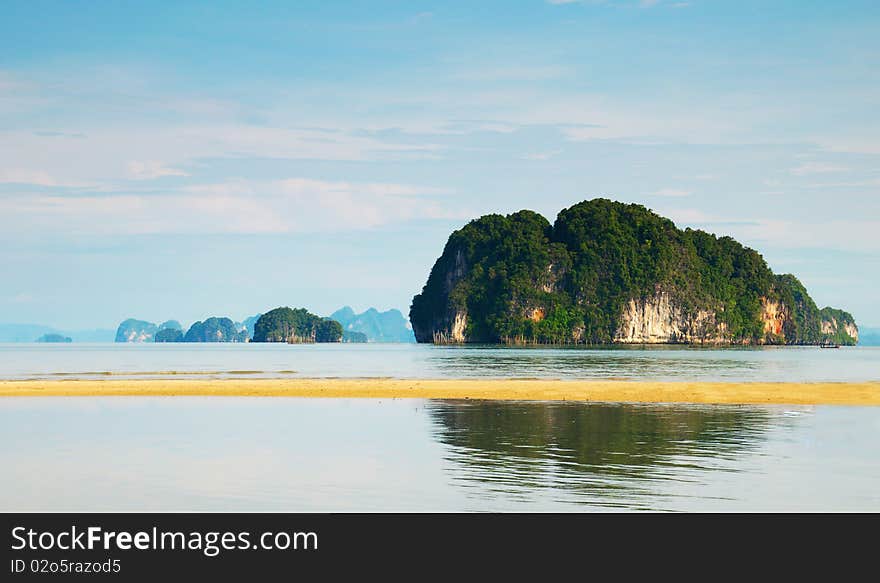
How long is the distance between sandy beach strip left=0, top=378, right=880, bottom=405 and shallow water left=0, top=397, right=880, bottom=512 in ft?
19.3

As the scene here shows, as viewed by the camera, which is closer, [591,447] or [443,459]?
[443,459]

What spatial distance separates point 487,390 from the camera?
49.6 metres

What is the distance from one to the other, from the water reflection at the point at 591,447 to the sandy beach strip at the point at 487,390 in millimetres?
5230

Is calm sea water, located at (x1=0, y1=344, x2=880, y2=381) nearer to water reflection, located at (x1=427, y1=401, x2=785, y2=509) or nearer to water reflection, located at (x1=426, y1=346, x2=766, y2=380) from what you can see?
water reflection, located at (x1=426, y1=346, x2=766, y2=380)

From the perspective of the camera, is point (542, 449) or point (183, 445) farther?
point (183, 445)

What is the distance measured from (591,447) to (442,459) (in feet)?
14.1

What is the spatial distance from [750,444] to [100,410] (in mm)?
24640

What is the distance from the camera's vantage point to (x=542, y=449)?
26.4m

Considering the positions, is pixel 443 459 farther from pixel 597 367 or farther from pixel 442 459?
pixel 597 367

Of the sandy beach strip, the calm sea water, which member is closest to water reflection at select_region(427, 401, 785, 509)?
the sandy beach strip

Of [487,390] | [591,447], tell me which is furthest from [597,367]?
[591,447]
